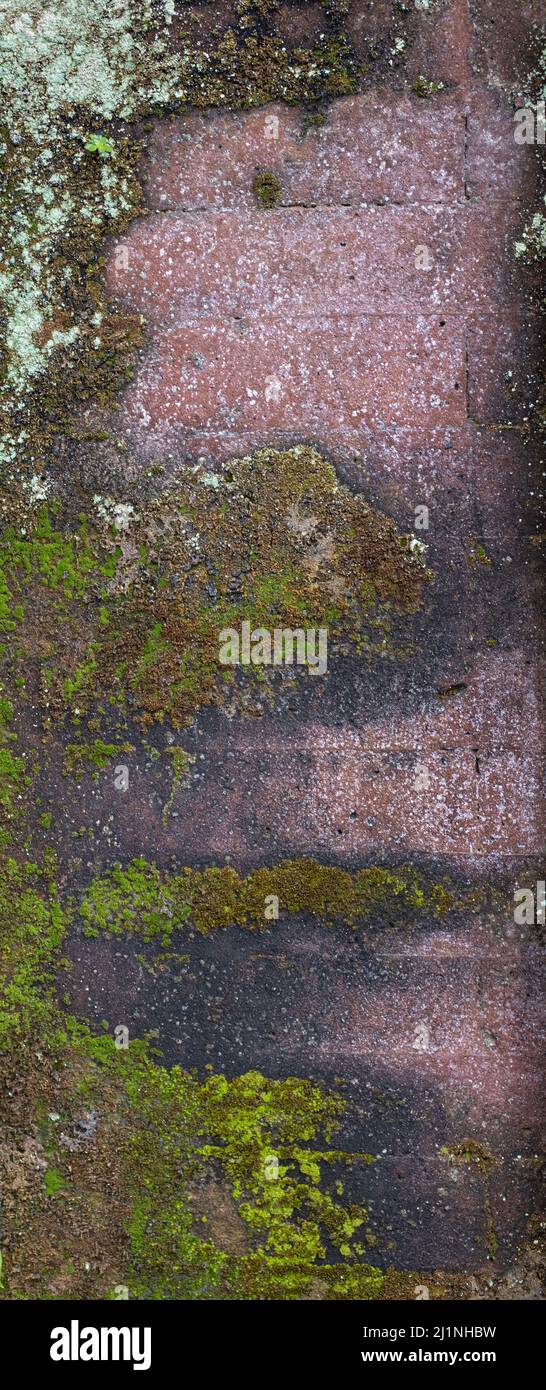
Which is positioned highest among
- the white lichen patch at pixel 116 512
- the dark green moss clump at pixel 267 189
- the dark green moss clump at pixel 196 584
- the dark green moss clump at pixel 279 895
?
the dark green moss clump at pixel 267 189

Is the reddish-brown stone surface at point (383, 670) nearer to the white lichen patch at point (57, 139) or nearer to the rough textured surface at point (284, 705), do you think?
the rough textured surface at point (284, 705)

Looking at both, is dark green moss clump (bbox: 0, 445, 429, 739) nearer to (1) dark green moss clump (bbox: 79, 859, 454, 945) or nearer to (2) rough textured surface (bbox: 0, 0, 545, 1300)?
(2) rough textured surface (bbox: 0, 0, 545, 1300)

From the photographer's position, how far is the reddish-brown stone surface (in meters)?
3.78

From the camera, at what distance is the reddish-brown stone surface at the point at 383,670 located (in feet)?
12.4

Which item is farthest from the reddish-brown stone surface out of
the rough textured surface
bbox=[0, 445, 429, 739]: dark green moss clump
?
bbox=[0, 445, 429, 739]: dark green moss clump

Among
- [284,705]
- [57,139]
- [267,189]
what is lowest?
[284,705]

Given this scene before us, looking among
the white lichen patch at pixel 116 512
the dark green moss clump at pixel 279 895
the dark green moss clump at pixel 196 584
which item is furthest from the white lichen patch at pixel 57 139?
the dark green moss clump at pixel 279 895

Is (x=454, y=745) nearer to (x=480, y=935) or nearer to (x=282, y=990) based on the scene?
(x=480, y=935)

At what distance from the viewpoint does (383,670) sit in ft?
12.7

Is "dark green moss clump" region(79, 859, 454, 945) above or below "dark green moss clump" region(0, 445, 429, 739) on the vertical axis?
below

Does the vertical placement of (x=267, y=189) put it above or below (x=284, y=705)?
above

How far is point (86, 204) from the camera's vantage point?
3.85 m

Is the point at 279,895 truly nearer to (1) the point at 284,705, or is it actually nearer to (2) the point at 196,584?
(1) the point at 284,705

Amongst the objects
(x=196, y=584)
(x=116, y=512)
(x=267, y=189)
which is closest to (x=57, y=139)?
(x=267, y=189)
